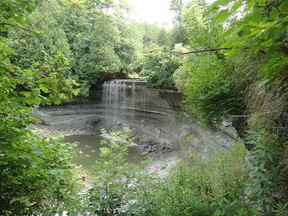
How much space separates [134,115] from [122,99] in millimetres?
1363

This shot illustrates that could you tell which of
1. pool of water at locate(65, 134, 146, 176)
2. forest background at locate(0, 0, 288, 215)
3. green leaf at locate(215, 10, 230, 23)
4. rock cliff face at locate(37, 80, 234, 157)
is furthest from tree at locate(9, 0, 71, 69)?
green leaf at locate(215, 10, 230, 23)

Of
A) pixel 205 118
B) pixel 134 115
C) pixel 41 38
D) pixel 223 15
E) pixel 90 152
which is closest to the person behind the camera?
pixel 223 15

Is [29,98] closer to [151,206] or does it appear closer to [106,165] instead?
[106,165]

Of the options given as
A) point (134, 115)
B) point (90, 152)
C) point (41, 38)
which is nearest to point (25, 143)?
point (90, 152)

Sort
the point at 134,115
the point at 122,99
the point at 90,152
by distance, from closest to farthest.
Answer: the point at 90,152 < the point at 134,115 < the point at 122,99

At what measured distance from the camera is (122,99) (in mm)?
14656

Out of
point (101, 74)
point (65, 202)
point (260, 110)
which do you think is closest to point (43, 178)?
point (65, 202)

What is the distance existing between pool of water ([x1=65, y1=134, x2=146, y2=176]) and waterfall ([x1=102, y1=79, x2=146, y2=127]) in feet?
6.39

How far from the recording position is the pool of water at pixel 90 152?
31.8 feet

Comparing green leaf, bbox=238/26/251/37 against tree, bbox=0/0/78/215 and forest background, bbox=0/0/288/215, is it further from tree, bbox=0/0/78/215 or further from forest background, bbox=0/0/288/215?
tree, bbox=0/0/78/215

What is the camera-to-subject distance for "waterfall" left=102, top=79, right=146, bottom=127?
1371cm

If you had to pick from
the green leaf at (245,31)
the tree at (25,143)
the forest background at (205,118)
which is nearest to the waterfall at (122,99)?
the forest background at (205,118)

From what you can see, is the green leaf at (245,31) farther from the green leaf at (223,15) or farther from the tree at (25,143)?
the tree at (25,143)

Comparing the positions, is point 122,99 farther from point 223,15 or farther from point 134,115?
point 223,15
